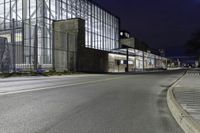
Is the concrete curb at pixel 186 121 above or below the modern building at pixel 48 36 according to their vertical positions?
below

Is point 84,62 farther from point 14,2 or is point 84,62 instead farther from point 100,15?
point 100,15

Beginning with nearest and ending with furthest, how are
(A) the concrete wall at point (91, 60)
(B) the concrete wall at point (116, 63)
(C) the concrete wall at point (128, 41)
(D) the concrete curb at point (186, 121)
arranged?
(D) the concrete curb at point (186, 121)
(A) the concrete wall at point (91, 60)
(B) the concrete wall at point (116, 63)
(C) the concrete wall at point (128, 41)

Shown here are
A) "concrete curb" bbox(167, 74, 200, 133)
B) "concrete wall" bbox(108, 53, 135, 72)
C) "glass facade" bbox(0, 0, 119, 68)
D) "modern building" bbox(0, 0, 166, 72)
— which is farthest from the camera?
"concrete wall" bbox(108, 53, 135, 72)

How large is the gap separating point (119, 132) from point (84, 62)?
5366cm

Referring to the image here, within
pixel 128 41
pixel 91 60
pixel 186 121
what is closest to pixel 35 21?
pixel 91 60

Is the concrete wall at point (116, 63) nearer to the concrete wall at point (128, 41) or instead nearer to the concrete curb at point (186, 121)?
the concrete wall at point (128, 41)

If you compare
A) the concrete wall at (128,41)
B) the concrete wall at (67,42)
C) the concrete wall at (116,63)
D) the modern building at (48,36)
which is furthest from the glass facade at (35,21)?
the concrete wall at (128,41)

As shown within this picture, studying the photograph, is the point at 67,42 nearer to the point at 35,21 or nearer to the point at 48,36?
the point at 48,36

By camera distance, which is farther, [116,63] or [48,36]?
[116,63]

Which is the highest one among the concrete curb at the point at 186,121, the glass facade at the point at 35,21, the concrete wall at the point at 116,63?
the glass facade at the point at 35,21

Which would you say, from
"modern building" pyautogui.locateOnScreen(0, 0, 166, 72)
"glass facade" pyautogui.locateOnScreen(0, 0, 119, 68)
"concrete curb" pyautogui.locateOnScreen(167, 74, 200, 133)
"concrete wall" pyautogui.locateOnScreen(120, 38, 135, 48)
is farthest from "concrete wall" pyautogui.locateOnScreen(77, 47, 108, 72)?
"concrete curb" pyautogui.locateOnScreen(167, 74, 200, 133)

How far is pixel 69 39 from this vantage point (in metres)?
56.6

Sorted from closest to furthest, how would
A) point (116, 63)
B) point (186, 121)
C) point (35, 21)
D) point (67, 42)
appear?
point (186, 121), point (35, 21), point (67, 42), point (116, 63)

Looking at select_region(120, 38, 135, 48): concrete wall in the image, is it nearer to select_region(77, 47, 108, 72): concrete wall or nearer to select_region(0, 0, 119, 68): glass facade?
select_region(77, 47, 108, 72): concrete wall
